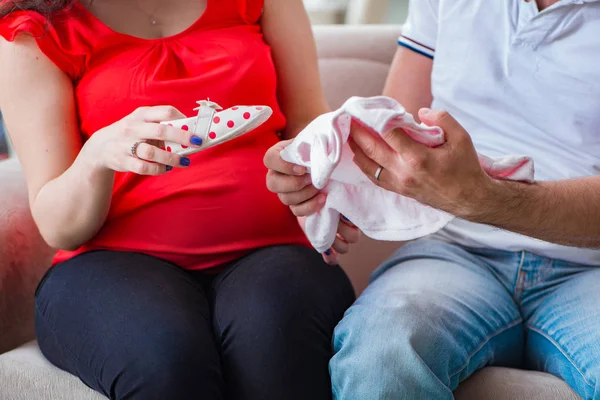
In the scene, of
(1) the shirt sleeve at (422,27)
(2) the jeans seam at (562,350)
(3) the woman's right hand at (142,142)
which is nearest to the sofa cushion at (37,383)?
(3) the woman's right hand at (142,142)

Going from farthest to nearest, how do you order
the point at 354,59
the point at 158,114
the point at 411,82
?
the point at 354,59 → the point at 411,82 → the point at 158,114

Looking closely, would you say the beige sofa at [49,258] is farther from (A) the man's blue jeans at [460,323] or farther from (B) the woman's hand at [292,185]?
(B) the woman's hand at [292,185]

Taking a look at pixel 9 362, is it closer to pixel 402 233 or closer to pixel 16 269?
pixel 16 269

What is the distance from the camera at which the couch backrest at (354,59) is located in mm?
1525

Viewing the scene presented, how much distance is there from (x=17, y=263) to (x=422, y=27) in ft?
2.57

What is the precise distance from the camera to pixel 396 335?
925 millimetres

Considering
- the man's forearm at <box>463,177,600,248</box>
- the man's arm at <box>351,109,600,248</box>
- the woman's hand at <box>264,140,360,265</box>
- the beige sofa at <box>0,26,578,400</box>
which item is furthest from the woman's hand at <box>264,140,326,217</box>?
the beige sofa at <box>0,26,578,400</box>

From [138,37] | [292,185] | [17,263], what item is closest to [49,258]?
[17,263]

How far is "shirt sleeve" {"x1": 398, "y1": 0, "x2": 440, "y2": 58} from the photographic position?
1.25 m

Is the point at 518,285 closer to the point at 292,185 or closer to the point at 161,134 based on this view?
the point at 292,185

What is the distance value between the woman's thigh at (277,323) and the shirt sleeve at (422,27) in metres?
0.45

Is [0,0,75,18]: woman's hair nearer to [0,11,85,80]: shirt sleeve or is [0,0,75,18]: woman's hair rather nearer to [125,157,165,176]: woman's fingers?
[0,11,85,80]: shirt sleeve

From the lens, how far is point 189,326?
0.93 metres

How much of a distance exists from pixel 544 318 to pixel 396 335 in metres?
0.26
